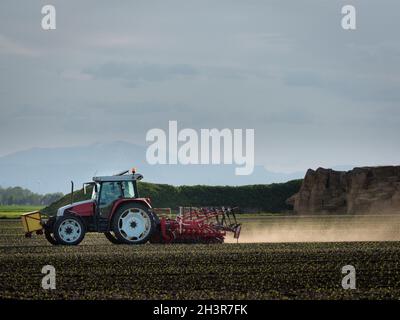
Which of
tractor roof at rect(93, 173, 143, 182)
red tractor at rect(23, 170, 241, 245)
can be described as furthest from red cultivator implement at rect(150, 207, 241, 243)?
tractor roof at rect(93, 173, 143, 182)

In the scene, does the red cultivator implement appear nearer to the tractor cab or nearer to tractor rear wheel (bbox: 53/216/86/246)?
the tractor cab

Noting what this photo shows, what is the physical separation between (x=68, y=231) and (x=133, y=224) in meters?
2.36

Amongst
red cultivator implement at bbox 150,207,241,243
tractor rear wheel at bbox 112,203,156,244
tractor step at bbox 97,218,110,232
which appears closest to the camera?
tractor rear wheel at bbox 112,203,156,244

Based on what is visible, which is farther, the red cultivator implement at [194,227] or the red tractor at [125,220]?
the red cultivator implement at [194,227]

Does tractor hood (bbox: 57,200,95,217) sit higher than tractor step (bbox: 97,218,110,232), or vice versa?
tractor hood (bbox: 57,200,95,217)

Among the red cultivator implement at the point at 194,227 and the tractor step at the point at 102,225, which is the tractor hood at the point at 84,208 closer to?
the tractor step at the point at 102,225

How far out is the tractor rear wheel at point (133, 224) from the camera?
34.1 metres

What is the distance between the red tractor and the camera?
34188 mm

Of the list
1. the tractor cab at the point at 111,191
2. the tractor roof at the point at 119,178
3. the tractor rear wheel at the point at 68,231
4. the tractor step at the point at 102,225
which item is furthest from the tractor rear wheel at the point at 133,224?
the tractor rear wheel at the point at 68,231

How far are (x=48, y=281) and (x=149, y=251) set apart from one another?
338 inches

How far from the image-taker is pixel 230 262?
2748 cm

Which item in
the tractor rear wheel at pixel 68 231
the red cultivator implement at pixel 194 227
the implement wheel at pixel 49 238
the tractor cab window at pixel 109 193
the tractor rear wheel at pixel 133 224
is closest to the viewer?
the tractor rear wheel at pixel 133 224

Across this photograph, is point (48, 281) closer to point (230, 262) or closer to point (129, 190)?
point (230, 262)

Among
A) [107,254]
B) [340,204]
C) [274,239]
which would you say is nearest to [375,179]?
[340,204]
